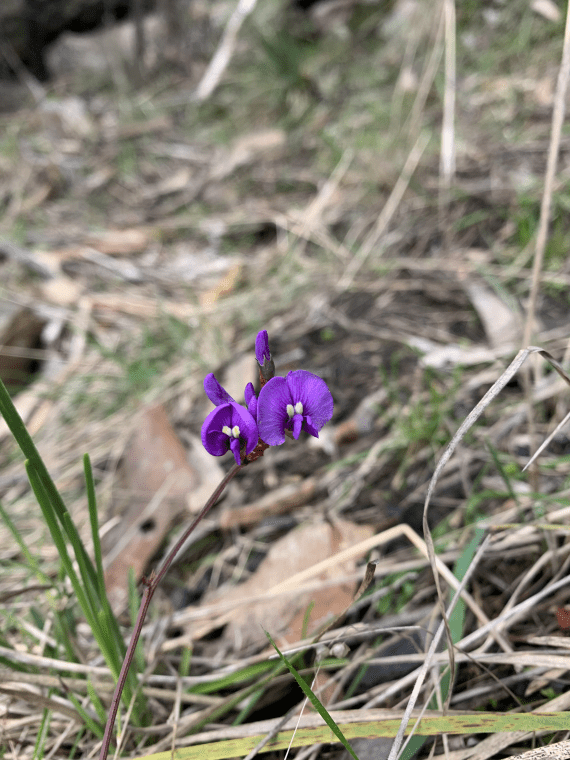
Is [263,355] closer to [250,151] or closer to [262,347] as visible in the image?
[262,347]

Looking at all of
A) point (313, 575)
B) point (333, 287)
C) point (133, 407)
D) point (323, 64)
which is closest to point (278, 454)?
point (313, 575)

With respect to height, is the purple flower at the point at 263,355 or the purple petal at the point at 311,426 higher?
the purple flower at the point at 263,355

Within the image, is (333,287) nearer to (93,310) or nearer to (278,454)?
(278,454)

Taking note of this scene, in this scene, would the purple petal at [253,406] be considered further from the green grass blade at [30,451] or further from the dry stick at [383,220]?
the dry stick at [383,220]

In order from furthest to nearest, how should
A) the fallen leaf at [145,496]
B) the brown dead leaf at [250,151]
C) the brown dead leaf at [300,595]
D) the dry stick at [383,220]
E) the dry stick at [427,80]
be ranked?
the brown dead leaf at [250,151] → the dry stick at [383,220] → the dry stick at [427,80] → the fallen leaf at [145,496] → the brown dead leaf at [300,595]

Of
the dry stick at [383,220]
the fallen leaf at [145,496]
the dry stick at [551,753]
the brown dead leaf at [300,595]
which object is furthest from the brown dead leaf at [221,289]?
the dry stick at [551,753]

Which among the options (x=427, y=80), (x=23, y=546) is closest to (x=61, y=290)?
(x=427, y=80)

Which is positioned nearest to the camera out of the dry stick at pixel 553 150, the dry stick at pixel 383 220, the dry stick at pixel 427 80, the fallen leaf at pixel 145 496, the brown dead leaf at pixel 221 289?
the dry stick at pixel 553 150
